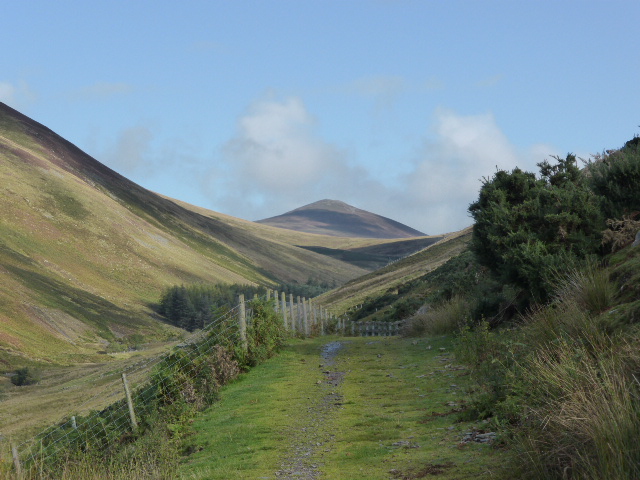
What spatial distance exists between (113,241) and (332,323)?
119 metres

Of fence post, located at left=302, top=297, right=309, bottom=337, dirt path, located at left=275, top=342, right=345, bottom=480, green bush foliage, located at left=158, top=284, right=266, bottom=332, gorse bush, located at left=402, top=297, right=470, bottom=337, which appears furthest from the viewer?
green bush foliage, located at left=158, top=284, right=266, bottom=332

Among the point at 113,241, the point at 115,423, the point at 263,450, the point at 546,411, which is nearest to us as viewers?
the point at 546,411

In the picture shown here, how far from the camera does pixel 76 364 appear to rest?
74250 mm

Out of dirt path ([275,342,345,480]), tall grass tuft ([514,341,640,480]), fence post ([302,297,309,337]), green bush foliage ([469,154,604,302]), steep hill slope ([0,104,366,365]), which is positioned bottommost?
dirt path ([275,342,345,480])

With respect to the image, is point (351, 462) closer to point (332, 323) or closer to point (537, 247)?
point (537, 247)

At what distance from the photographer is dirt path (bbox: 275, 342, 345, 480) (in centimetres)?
952

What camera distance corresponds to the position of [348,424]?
11.9 m

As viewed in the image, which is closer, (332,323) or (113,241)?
(332,323)

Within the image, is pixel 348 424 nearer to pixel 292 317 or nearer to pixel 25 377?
pixel 292 317

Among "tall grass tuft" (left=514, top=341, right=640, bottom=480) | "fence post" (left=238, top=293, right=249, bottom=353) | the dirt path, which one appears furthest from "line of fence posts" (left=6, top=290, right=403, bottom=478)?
"tall grass tuft" (left=514, top=341, right=640, bottom=480)

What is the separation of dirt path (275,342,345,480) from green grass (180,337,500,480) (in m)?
0.02

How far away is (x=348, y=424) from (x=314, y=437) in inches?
32.1

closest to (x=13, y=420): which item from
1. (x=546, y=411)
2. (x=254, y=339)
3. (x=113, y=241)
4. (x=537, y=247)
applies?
(x=254, y=339)

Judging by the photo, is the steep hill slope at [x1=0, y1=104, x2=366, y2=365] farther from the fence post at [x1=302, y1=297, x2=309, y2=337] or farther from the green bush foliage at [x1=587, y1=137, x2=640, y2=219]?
the green bush foliage at [x1=587, y1=137, x2=640, y2=219]
